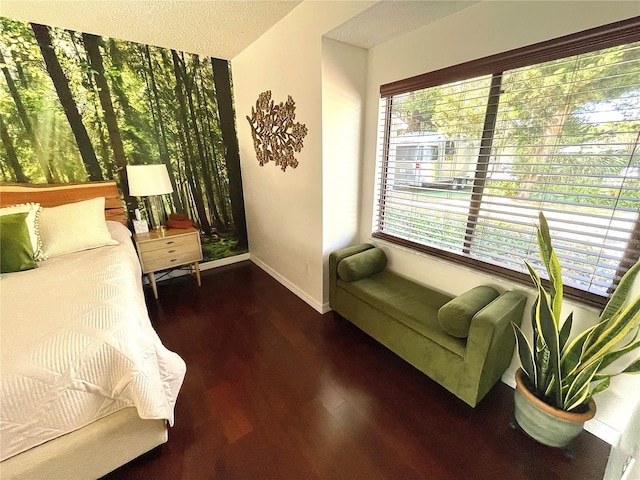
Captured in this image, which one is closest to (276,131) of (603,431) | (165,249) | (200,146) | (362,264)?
(200,146)

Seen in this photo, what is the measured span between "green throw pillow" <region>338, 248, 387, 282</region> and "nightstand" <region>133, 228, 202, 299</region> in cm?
163

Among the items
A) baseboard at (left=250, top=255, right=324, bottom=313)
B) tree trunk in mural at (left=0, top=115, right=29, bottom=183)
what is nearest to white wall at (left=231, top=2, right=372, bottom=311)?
baseboard at (left=250, top=255, right=324, bottom=313)

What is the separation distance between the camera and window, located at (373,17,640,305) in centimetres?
120

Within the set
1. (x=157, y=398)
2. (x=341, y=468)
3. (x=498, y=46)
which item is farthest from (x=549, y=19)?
(x=157, y=398)

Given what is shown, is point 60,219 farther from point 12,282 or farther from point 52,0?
point 52,0

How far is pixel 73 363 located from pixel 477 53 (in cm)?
246

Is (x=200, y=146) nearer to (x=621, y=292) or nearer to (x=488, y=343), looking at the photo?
(x=488, y=343)

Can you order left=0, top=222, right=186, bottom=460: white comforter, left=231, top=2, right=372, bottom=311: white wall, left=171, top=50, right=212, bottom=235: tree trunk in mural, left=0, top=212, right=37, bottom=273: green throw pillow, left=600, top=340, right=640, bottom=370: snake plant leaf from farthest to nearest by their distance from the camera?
left=171, top=50, right=212, bottom=235: tree trunk in mural → left=231, top=2, right=372, bottom=311: white wall → left=0, top=212, right=37, bottom=273: green throw pillow → left=600, top=340, right=640, bottom=370: snake plant leaf → left=0, top=222, right=186, bottom=460: white comforter

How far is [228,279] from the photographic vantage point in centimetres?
313

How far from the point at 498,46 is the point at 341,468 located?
231 cm

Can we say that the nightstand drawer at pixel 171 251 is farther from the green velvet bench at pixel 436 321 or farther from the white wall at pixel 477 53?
the white wall at pixel 477 53

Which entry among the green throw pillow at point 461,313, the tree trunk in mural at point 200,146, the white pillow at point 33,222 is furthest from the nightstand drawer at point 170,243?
the green throw pillow at point 461,313

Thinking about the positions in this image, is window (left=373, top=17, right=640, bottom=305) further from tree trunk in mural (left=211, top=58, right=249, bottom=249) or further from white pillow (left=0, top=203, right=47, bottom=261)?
white pillow (left=0, top=203, right=47, bottom=261)

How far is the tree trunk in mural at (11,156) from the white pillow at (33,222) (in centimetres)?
44
